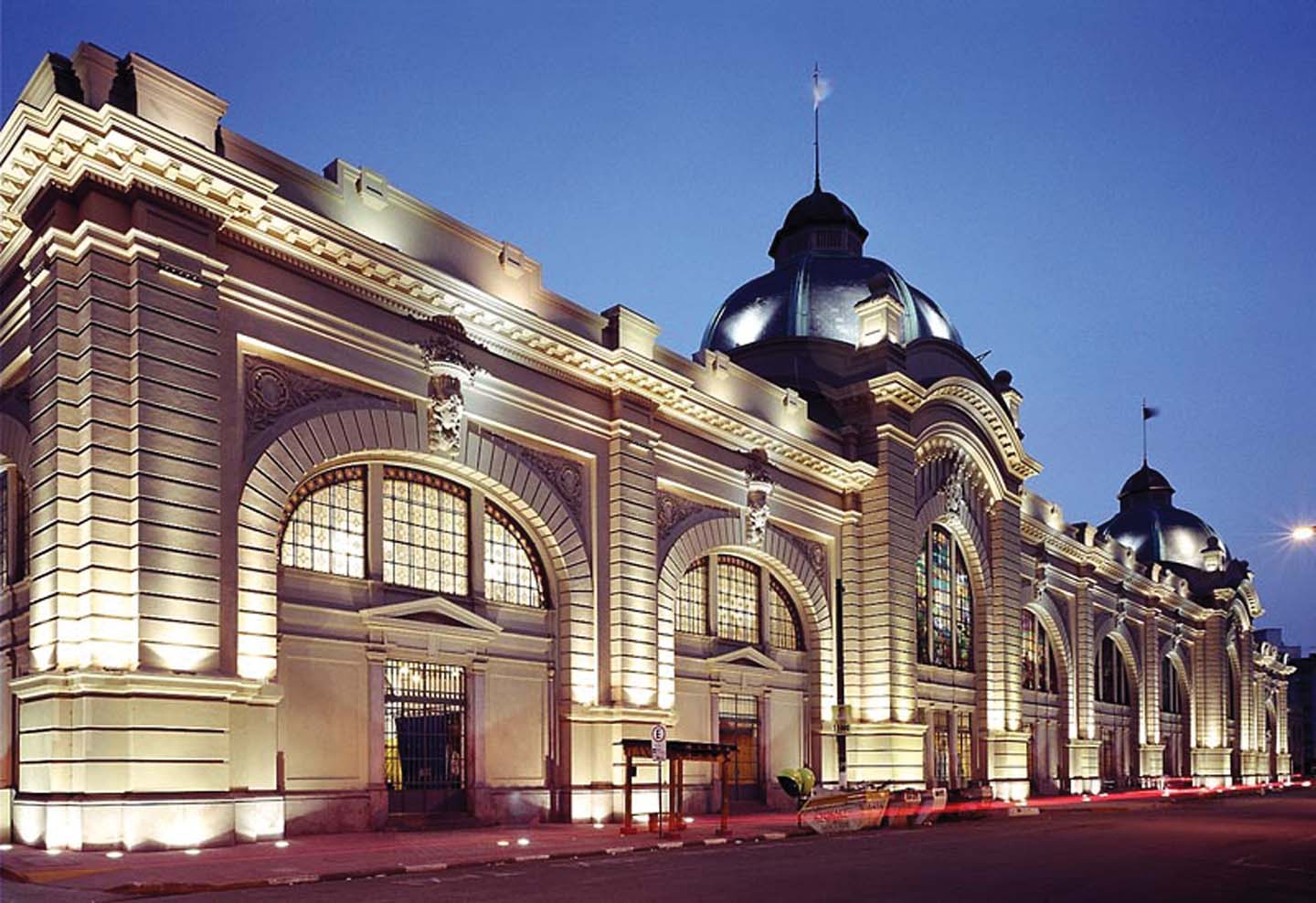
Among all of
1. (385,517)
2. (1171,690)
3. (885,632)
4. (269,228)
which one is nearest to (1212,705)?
(1171,690)

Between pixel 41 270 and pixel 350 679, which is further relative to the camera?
pixel 350 679

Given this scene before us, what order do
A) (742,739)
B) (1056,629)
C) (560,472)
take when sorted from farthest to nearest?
(1056,629) < (742,739) < (560,472)

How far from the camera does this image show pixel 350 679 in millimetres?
25781

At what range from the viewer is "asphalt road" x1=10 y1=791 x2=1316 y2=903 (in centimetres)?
1542

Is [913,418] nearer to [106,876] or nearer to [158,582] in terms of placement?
[158,582]

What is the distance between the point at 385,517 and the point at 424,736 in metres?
4.81

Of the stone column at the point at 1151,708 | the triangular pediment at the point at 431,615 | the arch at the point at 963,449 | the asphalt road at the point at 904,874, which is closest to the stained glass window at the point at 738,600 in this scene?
the arch at the point at 963,449

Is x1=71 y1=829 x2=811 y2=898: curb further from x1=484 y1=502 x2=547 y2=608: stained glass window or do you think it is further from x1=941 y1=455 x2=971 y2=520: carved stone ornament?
x1=941 y1=455 x2=971 y2=520: carved stone ornament

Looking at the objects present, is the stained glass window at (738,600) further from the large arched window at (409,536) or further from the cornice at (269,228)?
the large arched window at (409,536)

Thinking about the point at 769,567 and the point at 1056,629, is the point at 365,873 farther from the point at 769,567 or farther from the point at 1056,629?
the point at 1056,629

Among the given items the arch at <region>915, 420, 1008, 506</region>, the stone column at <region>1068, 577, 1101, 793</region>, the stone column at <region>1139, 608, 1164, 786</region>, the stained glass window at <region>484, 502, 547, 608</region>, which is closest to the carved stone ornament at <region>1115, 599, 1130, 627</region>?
the stone column at <region>1139, 608, 1164, 786</region>

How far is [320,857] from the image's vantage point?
19609 millimetres

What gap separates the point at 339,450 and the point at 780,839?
12382mm

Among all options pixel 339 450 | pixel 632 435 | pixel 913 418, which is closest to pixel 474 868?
pixel 339 450
